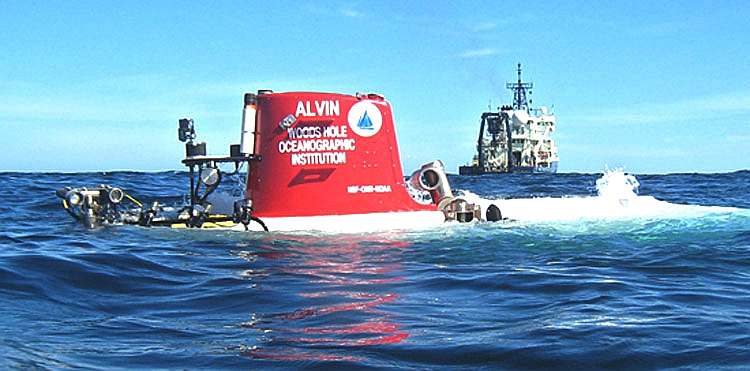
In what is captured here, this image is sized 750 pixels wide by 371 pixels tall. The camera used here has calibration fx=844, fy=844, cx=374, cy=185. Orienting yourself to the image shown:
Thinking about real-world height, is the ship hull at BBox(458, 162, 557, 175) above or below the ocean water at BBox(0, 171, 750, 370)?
above

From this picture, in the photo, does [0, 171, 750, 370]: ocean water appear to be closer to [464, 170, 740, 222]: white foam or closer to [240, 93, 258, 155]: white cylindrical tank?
[240, 93, 258, 155]: white cylindrical tank

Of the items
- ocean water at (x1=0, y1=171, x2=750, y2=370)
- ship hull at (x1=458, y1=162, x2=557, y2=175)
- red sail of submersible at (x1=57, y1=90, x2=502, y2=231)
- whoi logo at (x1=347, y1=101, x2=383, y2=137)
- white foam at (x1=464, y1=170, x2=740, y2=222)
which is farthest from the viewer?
ship hull at (x1=458, y1=162, x2=557, y2=175)

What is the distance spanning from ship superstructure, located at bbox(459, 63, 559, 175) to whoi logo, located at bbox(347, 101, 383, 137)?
75.6 metres

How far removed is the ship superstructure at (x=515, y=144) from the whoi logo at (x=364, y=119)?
248ft

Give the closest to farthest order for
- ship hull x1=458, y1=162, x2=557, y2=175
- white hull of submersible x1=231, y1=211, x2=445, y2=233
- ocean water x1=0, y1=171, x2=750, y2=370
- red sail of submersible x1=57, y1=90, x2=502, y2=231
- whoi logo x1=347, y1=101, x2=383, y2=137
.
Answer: ocean water x1=0, y1=171, x2=750, y2=370 < white hull of submersible x1=231, y1=211, x2=445, y2=233 < red sail of submersible x1=57, y1=90, x2=502, y2=231 < whoi logo x1=347, y1=101, x2=383, y2=137 < ship hull x1=458, y1=162, x2=557, y2=175

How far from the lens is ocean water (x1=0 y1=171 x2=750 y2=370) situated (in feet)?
17.2

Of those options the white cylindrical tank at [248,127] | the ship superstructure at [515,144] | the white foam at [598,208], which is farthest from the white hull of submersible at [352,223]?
the ship superstructure at [515,144]

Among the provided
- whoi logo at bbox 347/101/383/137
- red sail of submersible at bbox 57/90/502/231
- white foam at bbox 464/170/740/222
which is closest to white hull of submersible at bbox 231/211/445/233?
red sail of submersible at bbox 57/90/502/231

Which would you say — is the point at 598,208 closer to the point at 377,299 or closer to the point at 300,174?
the point at 300,174

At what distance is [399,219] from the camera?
526 inches

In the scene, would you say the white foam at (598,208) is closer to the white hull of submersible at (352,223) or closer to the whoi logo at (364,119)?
the white hull of submersible at (352,223)

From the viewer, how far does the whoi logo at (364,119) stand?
13305 mm

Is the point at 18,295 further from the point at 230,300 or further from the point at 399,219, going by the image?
the point at 399,219

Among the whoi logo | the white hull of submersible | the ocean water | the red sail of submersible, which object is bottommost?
the ocean water
